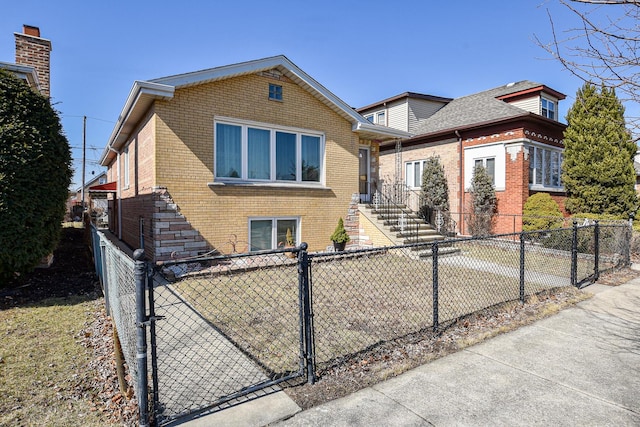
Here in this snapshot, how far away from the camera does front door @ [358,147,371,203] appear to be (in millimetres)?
13305

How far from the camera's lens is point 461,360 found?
3943mm

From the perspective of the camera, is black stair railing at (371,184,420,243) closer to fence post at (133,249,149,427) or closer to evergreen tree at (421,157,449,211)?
evergreen tree at (421,157,449,211)

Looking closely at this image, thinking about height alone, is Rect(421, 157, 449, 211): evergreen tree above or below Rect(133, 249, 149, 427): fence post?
above

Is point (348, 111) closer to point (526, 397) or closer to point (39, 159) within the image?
point (39, 159)

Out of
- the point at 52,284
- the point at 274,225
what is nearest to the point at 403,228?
the point at 274,225

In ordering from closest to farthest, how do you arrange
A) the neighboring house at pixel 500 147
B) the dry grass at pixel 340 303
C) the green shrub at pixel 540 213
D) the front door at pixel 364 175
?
the dry grass at pixel 340 303
the green shrub at pixel 540 213
the front door at pixel 364 175
the neighboring house at pixel 500 147

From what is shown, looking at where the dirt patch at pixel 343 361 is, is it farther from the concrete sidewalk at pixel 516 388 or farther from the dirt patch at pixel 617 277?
the concrete sidewalk at pixel 516 388

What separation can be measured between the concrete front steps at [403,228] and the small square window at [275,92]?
14.2 feet

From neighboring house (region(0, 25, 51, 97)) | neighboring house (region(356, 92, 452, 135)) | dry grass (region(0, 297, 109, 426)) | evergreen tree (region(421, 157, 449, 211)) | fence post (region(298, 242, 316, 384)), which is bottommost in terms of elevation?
dry grass (region(0, 297, 109, 426))

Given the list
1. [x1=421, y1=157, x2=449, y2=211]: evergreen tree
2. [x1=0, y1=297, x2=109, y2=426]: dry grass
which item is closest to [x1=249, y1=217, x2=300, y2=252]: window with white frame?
[x1=0, y1=297, x2=109, y2=426]: dry grass

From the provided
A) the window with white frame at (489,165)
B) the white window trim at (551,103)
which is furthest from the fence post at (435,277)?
the white window trim at (551,103)

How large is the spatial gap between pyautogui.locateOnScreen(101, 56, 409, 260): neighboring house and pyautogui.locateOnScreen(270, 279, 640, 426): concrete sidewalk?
259 inches

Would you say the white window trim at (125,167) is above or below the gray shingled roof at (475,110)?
below

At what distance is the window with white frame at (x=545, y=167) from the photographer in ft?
48.6
